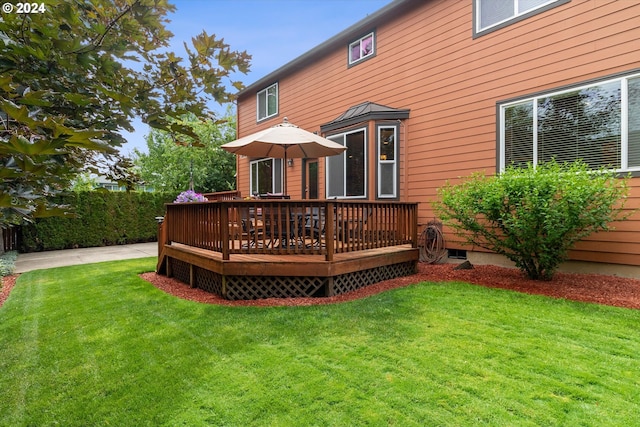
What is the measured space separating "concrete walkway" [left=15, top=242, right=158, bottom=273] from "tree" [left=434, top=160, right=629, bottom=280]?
28.8 feet

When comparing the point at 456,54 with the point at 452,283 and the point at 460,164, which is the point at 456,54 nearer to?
the point at 460,164

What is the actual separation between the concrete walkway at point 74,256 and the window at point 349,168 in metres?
5.64

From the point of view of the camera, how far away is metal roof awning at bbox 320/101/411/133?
774 centimetres

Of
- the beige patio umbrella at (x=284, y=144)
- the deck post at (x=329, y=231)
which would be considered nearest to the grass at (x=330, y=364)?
the deck post at (x=329, y=231)

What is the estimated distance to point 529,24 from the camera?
19.5 feet

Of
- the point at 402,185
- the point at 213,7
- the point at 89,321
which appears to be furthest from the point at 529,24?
the point at 89,321

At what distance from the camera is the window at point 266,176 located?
11.9 metres

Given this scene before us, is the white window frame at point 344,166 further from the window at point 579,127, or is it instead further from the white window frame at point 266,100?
the white window frame at point 266,100

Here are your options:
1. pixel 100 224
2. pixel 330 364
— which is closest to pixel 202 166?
pixel 100 224

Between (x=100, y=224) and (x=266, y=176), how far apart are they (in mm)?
5952

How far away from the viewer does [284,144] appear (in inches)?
235

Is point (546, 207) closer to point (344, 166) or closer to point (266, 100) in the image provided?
point (344, 166)

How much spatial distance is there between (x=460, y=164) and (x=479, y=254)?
1796 millimetres

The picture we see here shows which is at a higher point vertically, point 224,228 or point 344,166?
point 344,166
